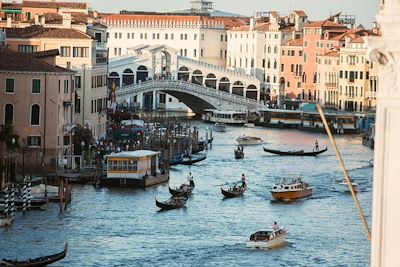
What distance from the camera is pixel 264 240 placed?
10609 mm

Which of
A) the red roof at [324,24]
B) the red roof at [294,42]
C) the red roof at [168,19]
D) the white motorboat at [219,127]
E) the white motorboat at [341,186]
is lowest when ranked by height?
the white motorboat at [341,186]

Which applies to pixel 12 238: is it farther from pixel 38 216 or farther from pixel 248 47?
pixel 248 47

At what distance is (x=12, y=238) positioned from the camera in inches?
419

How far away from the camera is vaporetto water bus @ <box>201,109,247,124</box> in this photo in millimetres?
28266

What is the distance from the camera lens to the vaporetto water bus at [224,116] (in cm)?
2827

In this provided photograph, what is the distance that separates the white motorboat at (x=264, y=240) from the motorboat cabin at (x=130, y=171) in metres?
4.46

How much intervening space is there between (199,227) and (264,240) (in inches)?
48.9

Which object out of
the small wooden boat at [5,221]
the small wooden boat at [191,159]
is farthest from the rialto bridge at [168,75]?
the small wooden boat at [5,221]

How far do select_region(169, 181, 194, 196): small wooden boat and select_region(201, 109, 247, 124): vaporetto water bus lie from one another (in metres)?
13.5

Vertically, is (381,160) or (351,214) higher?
(381,160)

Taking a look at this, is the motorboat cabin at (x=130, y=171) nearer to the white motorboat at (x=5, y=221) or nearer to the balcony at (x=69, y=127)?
the balcony at (x=69, y=127)

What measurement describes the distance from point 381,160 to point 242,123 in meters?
26.9

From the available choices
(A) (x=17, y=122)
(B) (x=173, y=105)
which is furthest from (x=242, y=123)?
(A) (x=17, y=122)

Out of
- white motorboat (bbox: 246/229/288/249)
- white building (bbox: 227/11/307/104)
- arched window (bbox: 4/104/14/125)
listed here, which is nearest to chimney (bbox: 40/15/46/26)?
arched window (bbox: 4/104/14/125)
